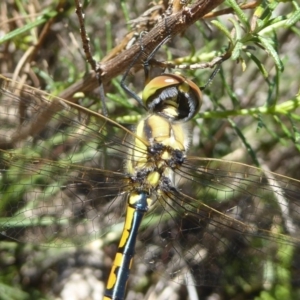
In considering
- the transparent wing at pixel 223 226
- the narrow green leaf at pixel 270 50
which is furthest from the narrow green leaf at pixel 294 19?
the transparent wing at pixel 223 226

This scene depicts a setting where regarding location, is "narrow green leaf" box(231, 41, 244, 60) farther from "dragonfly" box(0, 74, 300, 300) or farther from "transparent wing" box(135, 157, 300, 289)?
"transparent wing" box(135, 157, 300, 289)

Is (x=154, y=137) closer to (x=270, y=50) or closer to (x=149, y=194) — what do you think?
(x=149, y=194)

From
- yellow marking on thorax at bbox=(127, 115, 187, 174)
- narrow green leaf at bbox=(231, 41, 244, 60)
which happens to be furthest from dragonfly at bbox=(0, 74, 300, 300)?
narrow green leaf at bbox=(231, 41, 244, 60)

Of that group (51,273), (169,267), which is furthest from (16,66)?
(169,267)

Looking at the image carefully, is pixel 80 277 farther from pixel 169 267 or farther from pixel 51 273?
pixel 169 267

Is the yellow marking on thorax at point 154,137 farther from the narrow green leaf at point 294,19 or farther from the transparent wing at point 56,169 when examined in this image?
the narrow green leaf at point 294,19

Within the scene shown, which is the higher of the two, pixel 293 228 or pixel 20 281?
pixel 293 228

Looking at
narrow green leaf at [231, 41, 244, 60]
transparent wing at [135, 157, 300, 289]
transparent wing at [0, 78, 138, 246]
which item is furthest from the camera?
transparent wing at [135, 157, 300, 289]
